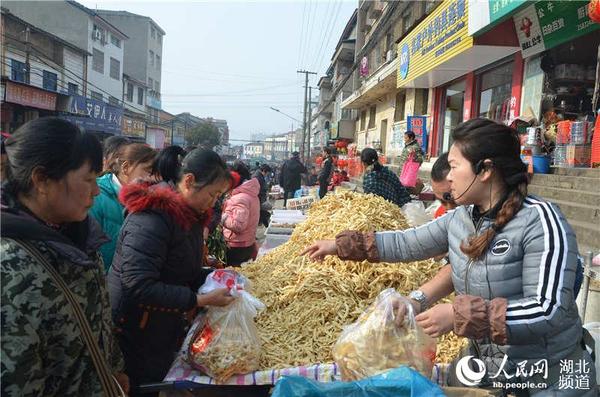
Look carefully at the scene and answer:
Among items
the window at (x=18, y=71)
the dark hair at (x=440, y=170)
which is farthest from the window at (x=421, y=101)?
the window at (x=18, y=71)

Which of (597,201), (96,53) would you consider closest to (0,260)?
(597,201)

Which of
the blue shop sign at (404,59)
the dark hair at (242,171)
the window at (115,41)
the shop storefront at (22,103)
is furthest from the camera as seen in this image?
the window at (115,41)

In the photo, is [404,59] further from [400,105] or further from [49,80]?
[49,80]

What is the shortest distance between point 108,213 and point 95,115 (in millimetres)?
26401

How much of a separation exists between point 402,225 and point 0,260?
3.00 meters

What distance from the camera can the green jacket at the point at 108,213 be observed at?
2945 mm

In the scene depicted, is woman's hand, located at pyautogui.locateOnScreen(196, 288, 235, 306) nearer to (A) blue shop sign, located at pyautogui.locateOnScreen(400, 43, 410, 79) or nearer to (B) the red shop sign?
(A) blue shop sign, located at pyautogui.locateOnScreen(400, 43, 410, 79)

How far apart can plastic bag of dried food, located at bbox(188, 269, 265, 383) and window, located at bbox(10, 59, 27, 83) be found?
81.3ft

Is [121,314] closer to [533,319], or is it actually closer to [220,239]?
[533,319]

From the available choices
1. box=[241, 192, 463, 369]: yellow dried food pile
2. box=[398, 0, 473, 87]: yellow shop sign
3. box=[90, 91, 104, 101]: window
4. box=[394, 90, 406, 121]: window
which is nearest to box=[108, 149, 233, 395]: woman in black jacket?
box=[241, 192, 463, 369]: yellow dried food pile

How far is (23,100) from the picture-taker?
19.7 m

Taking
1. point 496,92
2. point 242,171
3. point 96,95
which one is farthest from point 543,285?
point 96,95

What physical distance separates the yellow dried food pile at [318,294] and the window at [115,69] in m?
40.7

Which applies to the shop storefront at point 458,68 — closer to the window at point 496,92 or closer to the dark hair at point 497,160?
the window at point 496,92
